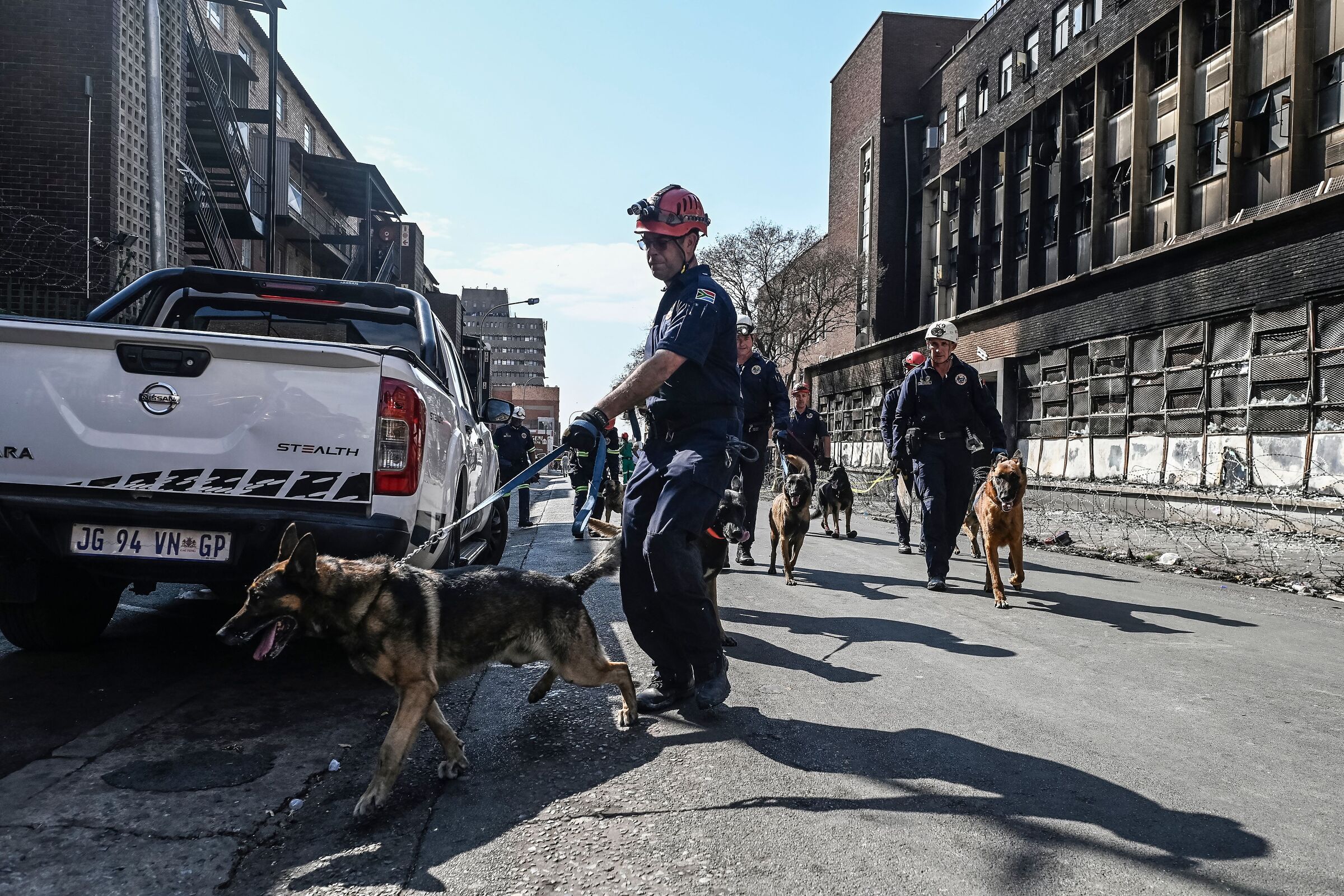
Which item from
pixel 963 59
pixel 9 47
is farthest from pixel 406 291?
pixel 963 59

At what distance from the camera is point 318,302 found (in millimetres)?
5883

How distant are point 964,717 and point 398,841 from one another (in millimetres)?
2454

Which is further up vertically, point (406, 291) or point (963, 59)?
point (963, 59)

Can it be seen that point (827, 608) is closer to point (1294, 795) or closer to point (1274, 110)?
point (1294, 795)

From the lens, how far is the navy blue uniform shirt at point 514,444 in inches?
588

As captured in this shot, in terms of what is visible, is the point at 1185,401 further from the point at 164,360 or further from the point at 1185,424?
the point at 164,360

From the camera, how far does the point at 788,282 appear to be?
4397 cm

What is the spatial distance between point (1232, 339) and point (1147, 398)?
291 centimetres

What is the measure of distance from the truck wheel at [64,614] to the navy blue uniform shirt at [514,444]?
9800 mm

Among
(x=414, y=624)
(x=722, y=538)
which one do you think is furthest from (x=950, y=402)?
(x=414, y=624)

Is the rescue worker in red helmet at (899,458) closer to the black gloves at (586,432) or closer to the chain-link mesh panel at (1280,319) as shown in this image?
the black gloves at (586,432)

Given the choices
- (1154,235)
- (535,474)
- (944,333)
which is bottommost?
(535,474)

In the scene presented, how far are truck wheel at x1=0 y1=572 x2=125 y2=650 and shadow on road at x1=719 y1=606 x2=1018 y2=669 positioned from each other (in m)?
3.32

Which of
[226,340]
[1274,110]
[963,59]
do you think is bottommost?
[226,340]
